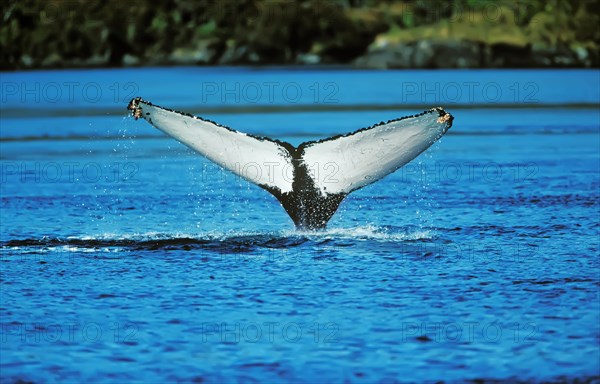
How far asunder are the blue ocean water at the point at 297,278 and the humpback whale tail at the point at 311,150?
1155 millimetres

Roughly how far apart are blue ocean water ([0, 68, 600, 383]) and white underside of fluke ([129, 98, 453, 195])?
128 cm

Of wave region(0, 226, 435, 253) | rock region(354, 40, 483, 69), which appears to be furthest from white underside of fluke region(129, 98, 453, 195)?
rock region(354, 40, 483, 69)

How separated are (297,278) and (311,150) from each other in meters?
1.66

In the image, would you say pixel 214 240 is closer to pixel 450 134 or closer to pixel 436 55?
pixel 450 134

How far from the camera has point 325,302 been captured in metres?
14.1

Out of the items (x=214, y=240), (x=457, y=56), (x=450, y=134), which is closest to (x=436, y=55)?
(x=457, y=56)

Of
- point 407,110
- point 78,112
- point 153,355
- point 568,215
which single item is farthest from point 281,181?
point 78,112

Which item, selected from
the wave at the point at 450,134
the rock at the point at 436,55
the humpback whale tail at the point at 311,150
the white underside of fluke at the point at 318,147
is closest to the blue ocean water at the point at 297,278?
the humpback whale tail at the point at 311,150

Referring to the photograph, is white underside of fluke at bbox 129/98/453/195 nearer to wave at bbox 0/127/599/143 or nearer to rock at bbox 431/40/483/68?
wave at bbox 0/127/599/143

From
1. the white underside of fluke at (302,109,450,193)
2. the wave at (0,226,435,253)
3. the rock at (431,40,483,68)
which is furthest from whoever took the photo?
the rock at (431,40,483,68)

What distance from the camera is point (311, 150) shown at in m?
15.7

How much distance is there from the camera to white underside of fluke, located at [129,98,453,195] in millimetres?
15352

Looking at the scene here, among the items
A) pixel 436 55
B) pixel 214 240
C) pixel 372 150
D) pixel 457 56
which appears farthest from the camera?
pixel 436 55

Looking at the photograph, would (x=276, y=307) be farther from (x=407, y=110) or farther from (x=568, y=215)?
(x=407, y=110)
